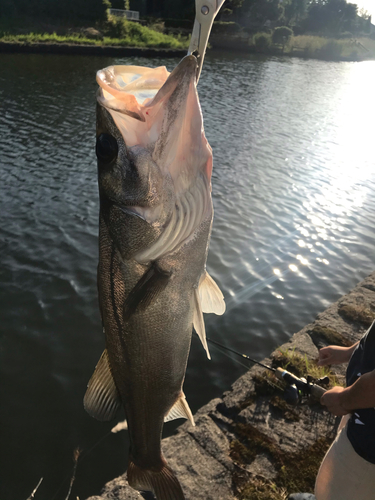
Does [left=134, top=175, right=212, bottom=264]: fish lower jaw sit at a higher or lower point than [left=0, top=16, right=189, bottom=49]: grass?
lower

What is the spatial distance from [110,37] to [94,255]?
121 feet

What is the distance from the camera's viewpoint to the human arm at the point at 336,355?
3.01 m

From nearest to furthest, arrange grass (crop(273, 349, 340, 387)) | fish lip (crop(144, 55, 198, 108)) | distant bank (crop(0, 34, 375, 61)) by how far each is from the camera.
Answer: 1. fish lip (crop(144, 55, 198, 108))
2. grass (crop(273, 349, 340, 387))
3. distant bank (crop(0, 34, 375, 61))

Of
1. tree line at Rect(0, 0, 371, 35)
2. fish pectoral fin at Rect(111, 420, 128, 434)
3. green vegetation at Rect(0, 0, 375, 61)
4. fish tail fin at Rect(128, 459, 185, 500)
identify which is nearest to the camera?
fish tail fin at Rect(128, 459, 185, 500)

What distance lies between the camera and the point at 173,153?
1.68 meters

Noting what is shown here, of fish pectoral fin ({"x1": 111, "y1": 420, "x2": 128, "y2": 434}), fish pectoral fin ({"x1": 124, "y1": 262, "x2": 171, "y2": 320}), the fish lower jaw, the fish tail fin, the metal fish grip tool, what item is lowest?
fish pectoral fin ({"x1": 111, "y1": 420, "x2": 128, "y2": 434})

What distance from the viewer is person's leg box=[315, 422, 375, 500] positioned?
222cm

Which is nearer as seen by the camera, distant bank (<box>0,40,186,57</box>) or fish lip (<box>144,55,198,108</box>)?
fish lip (<box>144,55,198,108</box>)

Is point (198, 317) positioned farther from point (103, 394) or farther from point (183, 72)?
point (183, 72)

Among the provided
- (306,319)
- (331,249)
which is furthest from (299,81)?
(306,319)

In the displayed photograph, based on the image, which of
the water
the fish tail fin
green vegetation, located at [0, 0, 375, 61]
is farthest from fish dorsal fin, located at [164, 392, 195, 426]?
green vegetation, located at [0, 0, 375, 61]

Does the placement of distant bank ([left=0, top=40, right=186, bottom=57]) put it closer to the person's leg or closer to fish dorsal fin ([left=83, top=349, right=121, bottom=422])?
fish dorsal fin ([left=83, top=349, right=121, bottom=422])

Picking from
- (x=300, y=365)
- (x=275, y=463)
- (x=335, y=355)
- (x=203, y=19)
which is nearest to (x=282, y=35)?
(x=300, y=365)

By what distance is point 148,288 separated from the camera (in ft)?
5.81
